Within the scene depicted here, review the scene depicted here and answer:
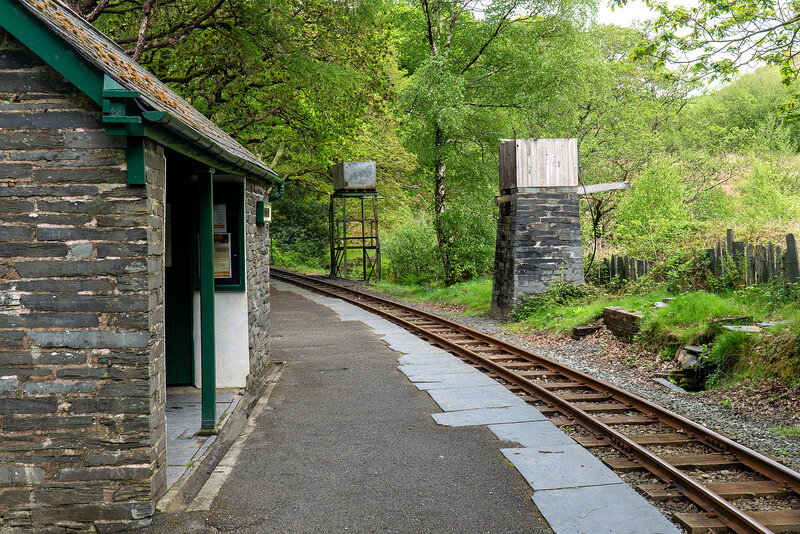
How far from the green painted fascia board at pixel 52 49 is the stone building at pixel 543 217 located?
416 inches

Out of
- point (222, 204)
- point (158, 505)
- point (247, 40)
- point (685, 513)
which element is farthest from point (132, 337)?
point (247, 40)

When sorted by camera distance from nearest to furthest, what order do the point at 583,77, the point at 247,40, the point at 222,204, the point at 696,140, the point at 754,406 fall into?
the point at 754,406, the point at 222,204, the point at 247,40, the point at 583,77, the point at 696,140

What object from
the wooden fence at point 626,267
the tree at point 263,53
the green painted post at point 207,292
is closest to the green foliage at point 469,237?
the tree at point 263,53

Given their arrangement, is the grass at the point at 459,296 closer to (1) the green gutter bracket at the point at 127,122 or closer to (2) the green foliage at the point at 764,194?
(2) the green foliage at the point at 764,194

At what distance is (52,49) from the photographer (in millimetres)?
4227

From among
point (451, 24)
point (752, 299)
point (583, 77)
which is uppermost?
point (451, 24)

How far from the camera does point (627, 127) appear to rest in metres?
27.0

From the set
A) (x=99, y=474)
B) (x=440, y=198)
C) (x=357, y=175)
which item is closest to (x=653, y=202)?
(x=440, y=198)

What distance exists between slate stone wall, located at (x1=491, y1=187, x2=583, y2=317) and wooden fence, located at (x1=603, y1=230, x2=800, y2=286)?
3278 millimetres

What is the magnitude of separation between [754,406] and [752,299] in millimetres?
2854

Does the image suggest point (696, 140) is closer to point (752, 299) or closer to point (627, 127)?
point (627, 127)

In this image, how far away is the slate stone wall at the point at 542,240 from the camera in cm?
1374

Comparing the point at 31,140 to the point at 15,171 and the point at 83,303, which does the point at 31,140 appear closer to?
the point at 15,171

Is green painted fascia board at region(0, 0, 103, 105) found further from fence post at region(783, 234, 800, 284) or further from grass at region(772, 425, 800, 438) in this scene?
fence post at region(783, 234, 800, 284)
